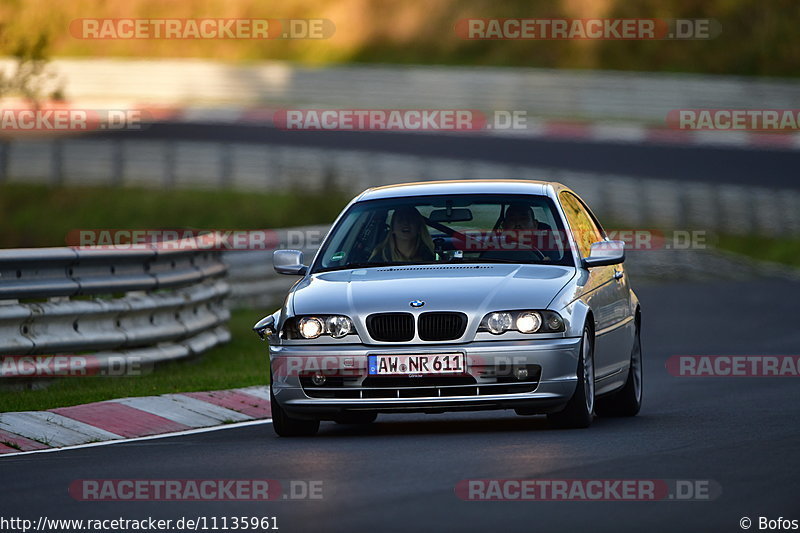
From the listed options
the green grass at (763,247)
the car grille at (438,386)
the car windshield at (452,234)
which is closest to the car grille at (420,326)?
the car grille at (438,386)

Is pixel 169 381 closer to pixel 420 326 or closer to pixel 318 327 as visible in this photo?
pixel 318 327

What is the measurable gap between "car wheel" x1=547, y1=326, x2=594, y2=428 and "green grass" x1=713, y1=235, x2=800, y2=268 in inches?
778

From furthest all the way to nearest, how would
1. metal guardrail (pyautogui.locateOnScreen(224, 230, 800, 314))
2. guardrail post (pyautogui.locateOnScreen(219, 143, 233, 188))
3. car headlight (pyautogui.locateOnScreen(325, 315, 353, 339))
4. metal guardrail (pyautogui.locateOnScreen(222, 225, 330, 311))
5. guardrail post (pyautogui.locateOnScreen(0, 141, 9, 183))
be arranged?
guardrail post (pyautogui.locateOnScreen(219, 143, 233, 188)) → guardrail post (pyautogui.locateOnScreen(0, 141, 9, 183)) → metal guardrail (pyautogui.locateOnScreen(224, 230, 800, 314)) → metal guardrail (pyautogui.locateOnScreen(222, 225, 330, 311)) → car headlight (pyautogui.locateOnScreen(325, 315, 353, 339))

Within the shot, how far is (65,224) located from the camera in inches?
1219

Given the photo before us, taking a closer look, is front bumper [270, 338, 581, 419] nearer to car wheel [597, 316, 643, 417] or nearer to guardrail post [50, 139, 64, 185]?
car wheel [597, 316, 643, 417]

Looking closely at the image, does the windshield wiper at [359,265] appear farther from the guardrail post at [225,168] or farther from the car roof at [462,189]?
the guardrail post at [225,168]

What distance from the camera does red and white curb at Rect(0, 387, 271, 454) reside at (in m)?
10.9

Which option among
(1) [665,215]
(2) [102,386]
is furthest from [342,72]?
(2) [102,386]

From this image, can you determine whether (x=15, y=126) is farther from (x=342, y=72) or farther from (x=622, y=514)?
(x=622, y=514)

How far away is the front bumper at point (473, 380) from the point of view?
34.0 feet

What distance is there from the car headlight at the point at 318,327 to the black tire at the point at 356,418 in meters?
0.70
